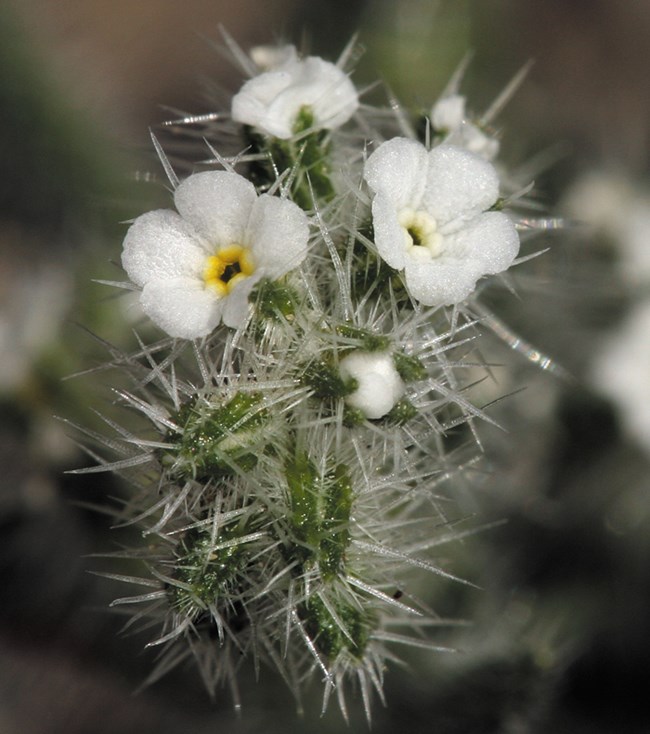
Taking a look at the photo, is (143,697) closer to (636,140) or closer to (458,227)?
(458,227)

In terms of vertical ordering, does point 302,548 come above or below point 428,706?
above

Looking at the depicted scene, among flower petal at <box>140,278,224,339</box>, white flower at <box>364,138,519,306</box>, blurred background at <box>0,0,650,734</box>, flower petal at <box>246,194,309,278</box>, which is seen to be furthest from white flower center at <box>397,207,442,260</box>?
blurred background at <box>0,0,650,734</box>

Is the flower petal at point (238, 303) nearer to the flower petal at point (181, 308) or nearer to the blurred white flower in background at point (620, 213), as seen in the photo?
the flower petal at point (181, 308)

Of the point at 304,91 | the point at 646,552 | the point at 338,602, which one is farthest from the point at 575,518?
the point at 304,91

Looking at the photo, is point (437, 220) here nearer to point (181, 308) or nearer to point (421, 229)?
point (421, 229)

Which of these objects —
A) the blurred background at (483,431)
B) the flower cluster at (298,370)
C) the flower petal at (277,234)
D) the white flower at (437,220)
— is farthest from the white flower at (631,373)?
the flower petal at (277,234)

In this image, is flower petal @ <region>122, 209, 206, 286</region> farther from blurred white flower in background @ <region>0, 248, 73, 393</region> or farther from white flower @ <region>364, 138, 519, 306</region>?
blurred white flower in background @ <region>0, 248, 73, 393</region>
